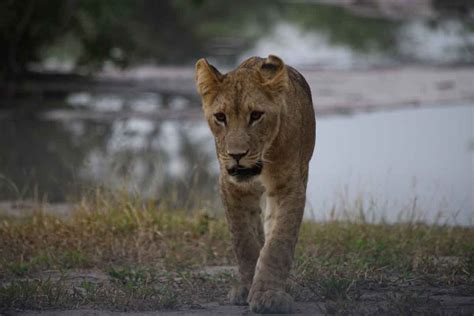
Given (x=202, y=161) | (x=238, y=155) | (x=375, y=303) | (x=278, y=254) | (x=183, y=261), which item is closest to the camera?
(x=238, y=155)

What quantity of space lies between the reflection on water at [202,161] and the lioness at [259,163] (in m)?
1.96

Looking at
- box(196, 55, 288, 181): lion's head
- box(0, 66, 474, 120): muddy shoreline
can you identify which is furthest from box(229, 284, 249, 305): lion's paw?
box(0, 66, 474, 120): muddy shoreline

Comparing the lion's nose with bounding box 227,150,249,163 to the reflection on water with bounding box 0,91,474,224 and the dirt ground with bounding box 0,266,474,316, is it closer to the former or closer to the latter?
the dirt ground with bounding box 0,266,474,316

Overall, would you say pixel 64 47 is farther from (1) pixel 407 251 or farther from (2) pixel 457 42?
(1) pixel 407 251

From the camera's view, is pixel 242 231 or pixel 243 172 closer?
pixel 243 172

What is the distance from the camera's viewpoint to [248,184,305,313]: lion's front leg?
521 centimetres

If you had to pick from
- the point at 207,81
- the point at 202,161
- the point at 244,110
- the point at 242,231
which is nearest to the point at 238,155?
the point at 244,110

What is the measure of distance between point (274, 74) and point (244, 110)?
0.28 meters

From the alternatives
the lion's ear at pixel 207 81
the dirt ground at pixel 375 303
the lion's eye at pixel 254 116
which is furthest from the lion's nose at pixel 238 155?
the dirt ground at pixel 375 303

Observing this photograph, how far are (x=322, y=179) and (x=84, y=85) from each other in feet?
18.1

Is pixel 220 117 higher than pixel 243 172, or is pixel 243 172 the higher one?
pixel 220 117

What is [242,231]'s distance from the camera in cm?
552

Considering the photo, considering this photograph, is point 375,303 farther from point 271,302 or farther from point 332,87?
point 332,87

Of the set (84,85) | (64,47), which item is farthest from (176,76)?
(64,47)
